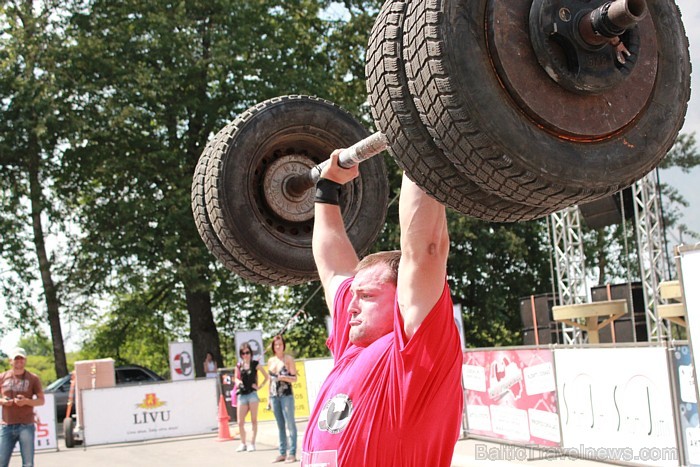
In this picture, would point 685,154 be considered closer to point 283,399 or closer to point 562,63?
point 283,399

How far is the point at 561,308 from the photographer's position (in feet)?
50.9

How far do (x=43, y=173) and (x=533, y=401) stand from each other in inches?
694

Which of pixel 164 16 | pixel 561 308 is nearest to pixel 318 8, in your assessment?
pixel 164 16

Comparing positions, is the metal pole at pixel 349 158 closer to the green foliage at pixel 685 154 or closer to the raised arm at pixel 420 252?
the raised arm at pixel 420 252

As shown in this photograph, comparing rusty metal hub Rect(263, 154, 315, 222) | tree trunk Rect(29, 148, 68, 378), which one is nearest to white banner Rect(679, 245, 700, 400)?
rusty metal hub Rect(263, 154, 315, 222)

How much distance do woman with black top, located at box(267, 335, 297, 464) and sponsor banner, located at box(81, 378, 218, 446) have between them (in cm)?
485

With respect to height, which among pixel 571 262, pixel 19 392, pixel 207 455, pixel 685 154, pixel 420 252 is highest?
pixel 685 154

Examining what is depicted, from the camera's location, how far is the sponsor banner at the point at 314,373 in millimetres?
15633

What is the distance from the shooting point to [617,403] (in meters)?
8.49

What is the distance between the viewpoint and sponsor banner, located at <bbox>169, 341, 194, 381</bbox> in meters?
20.5

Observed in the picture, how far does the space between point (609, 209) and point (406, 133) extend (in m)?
14.5

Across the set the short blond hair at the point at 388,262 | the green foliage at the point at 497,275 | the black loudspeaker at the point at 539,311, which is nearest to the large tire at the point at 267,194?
the short blond hair at the point at 388,262

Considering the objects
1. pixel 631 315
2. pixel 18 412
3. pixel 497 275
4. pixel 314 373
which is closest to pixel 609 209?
pixel 631 315

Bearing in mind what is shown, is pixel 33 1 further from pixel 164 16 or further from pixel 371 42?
pixel 371 42
